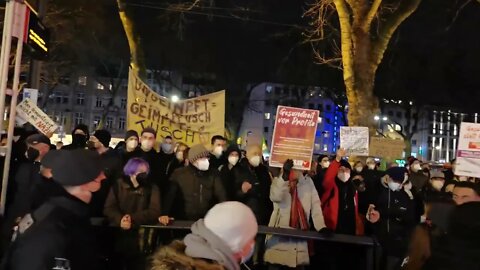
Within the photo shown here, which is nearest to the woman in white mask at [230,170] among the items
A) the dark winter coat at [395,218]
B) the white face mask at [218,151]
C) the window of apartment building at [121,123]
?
the white face mask at [218,151]

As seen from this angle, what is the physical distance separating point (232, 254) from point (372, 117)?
36.0 feet

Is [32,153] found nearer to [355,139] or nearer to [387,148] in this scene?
[355,139]

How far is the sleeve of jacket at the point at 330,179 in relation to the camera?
7656 mm

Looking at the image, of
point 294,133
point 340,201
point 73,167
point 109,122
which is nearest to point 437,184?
point 340,201

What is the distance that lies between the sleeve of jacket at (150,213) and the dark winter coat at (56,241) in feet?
10.2

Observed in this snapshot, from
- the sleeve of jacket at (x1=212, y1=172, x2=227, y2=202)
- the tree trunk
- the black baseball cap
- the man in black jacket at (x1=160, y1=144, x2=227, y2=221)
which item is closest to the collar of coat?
the black baseball cap

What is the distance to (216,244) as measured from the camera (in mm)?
2443

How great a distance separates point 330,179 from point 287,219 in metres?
1.11

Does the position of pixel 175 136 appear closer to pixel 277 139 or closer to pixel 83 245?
pixel 277 139

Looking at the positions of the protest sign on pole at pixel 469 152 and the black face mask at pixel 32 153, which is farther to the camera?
the protest sign on pole at pixel 469 152

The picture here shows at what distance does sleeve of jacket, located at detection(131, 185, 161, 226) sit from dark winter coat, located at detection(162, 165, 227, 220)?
0.77 m

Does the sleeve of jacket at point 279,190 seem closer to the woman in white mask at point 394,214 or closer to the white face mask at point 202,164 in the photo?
the white face mask at point 202,164

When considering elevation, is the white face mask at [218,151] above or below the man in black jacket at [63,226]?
above

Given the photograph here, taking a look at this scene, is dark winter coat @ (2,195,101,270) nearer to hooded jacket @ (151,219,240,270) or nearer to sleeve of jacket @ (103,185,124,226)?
hooded jacket @ (151,219,240,270)
